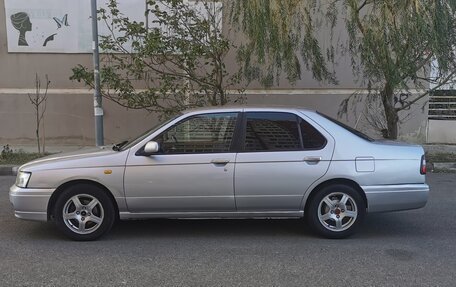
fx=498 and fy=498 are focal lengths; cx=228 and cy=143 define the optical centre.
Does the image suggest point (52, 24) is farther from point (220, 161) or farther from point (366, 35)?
point (220, 161)

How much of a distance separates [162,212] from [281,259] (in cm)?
142

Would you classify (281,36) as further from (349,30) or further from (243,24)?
(349,30)

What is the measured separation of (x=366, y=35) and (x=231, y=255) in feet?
17.7

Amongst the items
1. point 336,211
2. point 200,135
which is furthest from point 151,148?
point 336,211

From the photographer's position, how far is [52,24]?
12984 millimetres

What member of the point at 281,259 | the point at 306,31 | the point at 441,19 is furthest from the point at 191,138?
the point at 441,19

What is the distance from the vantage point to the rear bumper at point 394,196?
5500 mm

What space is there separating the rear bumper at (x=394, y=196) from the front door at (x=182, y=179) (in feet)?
5.06

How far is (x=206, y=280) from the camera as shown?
4383mm

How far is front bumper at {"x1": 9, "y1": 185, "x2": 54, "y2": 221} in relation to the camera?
5.37 meters

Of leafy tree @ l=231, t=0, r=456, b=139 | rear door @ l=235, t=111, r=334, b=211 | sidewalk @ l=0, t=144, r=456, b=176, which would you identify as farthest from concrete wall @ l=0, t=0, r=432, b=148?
rear door @ l=235, t=111, r=334, b=211

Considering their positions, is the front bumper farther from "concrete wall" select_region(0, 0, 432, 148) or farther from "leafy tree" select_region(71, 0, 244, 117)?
"concrete wall" select_region(0, 0, 432, 148)

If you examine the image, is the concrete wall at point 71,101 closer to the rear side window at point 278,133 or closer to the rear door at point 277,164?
the rear side window at point 278,133

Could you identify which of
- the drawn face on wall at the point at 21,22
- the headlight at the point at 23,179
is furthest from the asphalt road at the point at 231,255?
the drawn face on wall at the point at 21,22
